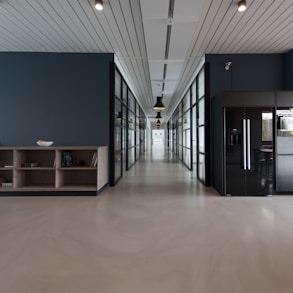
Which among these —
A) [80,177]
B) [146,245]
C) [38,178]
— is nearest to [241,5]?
[146,245]

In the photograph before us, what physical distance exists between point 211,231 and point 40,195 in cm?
380

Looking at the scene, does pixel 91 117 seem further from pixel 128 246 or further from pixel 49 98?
pixel 128 246

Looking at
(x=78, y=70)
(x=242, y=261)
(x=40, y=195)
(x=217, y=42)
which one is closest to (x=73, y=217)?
(x=40, y=195)

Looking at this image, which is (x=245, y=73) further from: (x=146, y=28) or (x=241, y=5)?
(x=146, y=28)

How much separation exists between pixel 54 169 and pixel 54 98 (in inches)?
74.0

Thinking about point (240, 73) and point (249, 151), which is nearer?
point (249, 151)

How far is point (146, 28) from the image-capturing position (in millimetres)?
4730

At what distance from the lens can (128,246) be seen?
3002 millimetres

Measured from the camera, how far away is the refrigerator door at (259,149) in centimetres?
555

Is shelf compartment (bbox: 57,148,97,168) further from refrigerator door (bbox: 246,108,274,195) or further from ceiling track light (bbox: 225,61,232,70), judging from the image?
ceiling track light (bbox: 225,61,232,70)

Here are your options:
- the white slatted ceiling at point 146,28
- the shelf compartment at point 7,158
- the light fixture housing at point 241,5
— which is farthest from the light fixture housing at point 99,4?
the shelf compartment at point 7,158

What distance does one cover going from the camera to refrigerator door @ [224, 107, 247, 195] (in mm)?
5570

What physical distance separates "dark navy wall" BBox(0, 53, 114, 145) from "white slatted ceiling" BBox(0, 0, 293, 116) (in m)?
0.30

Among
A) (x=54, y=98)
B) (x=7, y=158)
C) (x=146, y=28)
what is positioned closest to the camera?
(x=146, y=28)
